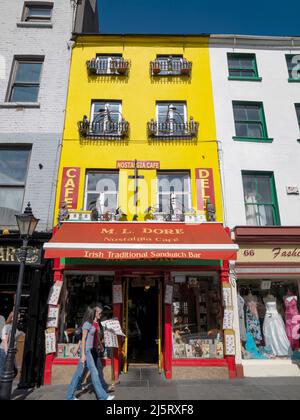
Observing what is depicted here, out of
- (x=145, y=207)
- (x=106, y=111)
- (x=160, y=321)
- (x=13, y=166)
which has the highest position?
(x=106, y=111)

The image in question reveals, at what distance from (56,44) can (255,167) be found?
31.0ft

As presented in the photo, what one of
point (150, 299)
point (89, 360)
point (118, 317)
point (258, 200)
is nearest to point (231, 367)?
point (150, 299)

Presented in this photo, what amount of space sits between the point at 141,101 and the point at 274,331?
9.28 metres

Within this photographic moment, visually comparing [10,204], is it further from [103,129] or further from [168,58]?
[168,58]

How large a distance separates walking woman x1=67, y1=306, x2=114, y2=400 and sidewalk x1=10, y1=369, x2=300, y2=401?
467mm

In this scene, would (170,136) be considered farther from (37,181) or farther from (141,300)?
(141,300)

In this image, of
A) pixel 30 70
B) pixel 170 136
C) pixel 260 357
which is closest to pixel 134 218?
pixel 170 136

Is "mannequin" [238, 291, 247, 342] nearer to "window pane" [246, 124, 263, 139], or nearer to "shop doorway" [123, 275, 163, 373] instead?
"shop doorway" [123, 275, 163, 373]

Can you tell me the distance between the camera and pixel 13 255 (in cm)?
848

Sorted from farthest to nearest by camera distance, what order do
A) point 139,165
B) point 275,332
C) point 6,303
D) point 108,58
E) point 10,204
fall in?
1. point 108,58
2. point 139,165
3. point 10,204
4. point 275,332
5. point 6,303

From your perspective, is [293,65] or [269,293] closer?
[269,293]

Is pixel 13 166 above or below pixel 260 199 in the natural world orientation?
above

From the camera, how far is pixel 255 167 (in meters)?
10.0

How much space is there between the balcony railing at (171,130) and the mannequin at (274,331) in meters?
6.25
